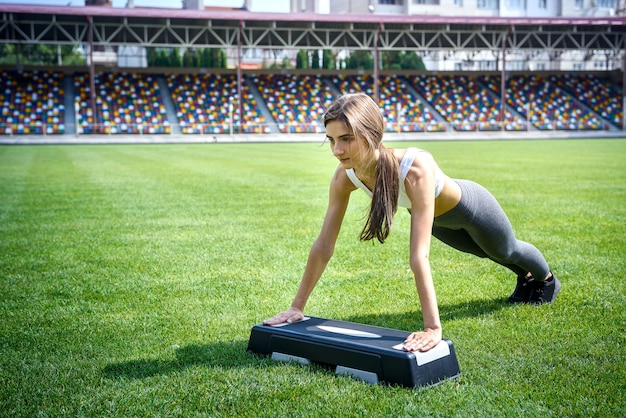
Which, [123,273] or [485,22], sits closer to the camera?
[123,273]

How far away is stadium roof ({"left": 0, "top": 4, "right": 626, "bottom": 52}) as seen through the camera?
124 ft

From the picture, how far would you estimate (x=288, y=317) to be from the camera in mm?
3969

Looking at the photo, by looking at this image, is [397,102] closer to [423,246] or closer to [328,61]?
[328,61]

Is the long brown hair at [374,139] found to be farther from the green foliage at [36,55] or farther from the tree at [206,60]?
the tree at [206,60]

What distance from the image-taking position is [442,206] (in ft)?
13.0

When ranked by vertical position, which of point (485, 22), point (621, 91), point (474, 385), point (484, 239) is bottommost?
point (474, 385)

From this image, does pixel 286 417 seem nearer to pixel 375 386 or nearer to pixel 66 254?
pixel 375 386

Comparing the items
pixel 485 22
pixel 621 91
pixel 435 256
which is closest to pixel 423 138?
pixel 485 22

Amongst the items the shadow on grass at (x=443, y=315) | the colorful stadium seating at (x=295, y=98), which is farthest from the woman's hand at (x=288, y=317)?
the colorful stadium seating at (x=295, y=98)

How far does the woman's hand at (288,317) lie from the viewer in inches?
154

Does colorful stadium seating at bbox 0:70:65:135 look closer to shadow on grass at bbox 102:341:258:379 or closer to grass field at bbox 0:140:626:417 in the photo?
grass field at bbox 0:140:626:417

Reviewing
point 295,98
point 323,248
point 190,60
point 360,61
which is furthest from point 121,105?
point 323,248

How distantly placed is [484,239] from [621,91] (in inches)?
1950

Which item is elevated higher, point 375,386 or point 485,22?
point 485,22
